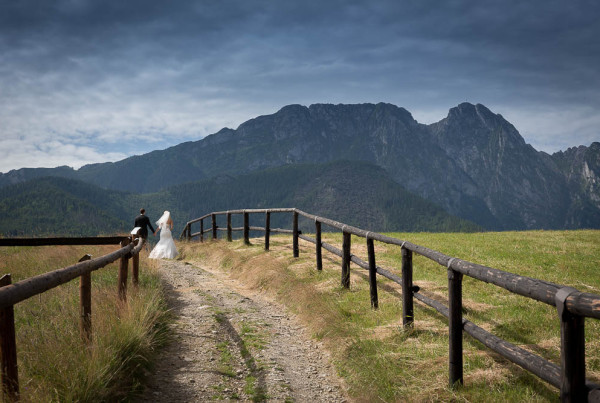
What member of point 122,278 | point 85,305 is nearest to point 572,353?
point 85,305

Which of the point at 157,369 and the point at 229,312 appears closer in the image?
the point at 157,369

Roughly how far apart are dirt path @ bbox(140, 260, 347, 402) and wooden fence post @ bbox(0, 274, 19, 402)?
167cm

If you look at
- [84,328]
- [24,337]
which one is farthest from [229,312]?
[24,337]

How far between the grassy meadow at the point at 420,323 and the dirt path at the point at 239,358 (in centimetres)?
35

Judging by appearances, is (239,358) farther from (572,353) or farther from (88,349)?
(572,353)

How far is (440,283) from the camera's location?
9422mm

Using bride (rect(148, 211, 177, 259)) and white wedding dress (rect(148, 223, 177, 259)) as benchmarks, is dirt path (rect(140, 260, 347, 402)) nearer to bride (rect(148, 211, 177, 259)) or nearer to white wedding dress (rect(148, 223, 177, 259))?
bride (rect(148, 211, 177, 259))

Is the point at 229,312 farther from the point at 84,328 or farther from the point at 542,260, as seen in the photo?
the point at 542,260

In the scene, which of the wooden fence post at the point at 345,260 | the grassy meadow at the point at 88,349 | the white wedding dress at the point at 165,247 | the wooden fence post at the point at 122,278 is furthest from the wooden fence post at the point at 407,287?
the white wedding dress at the point at 165,247

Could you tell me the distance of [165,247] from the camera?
2133 centimetres

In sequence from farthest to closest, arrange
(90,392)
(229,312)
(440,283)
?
(440,283), (229,312), (90,392)

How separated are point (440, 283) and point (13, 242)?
10127 millimetres

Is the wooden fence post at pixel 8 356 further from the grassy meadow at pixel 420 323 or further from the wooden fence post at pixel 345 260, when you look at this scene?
the wooden fence post at pixel 345 260

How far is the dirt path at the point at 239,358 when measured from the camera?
5203 mm
